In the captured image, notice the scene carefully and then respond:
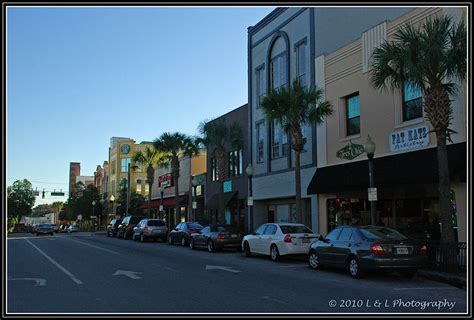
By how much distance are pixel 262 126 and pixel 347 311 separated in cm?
2328

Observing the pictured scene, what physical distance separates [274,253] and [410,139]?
651cm

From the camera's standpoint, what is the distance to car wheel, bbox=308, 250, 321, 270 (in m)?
15.8

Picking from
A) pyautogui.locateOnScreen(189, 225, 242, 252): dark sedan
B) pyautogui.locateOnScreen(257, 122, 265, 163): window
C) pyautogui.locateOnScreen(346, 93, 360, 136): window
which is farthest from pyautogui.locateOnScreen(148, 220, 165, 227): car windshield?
pyautogui.locateOnScreen(346, 93, 360, 136): window

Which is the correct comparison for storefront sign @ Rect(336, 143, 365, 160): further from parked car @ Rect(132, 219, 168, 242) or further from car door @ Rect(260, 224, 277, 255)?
parked car @ Rect(132, 219, 168, 242)

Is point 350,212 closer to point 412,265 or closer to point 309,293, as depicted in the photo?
point 412,265

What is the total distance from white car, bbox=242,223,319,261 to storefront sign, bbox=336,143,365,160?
477 cm

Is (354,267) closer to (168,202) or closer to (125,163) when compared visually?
(168,202)

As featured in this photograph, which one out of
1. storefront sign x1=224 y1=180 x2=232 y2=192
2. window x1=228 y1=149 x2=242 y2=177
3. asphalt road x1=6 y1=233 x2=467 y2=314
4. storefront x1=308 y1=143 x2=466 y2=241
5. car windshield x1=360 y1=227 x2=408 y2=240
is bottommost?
asphalt road x1=6 y1=233 x2=467 y2=314

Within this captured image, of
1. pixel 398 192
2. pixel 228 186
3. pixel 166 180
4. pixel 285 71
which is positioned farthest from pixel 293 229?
pixel 166 180

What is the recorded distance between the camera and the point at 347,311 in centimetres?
902

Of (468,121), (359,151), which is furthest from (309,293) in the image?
(359,151)

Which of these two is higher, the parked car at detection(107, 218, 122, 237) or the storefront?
the storefront

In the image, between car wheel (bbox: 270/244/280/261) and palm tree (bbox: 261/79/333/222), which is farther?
palm tree (bbox: 261/79/333/222)

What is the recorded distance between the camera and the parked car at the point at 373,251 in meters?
13.1
